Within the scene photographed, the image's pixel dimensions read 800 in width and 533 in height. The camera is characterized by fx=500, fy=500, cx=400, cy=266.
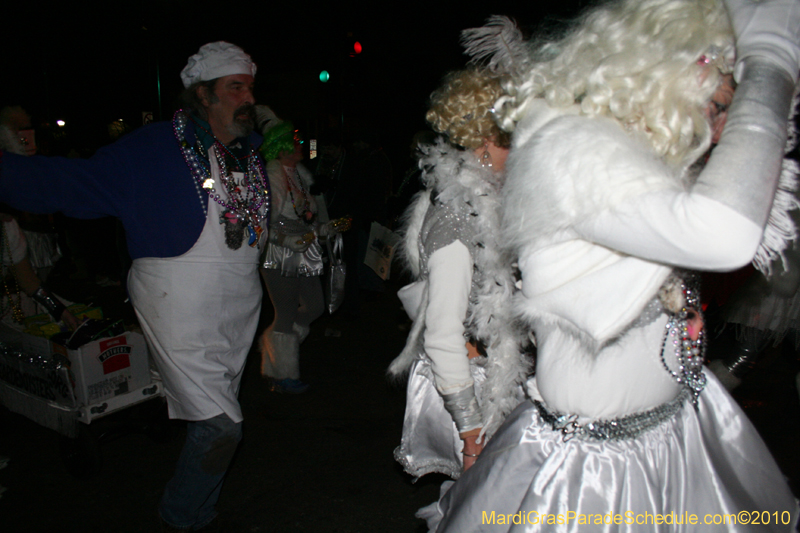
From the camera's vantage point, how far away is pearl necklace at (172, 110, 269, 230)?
215 cm

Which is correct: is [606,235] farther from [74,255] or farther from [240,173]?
[74,255]

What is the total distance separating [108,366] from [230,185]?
1.48 m

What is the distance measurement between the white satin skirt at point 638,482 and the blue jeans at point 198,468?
1.22 m

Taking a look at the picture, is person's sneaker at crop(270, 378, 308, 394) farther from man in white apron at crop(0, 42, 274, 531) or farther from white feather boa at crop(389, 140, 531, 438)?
white feather boa at crop(389, 140, 531, 438)

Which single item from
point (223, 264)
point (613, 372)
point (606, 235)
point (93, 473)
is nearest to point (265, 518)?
point (93, 473)

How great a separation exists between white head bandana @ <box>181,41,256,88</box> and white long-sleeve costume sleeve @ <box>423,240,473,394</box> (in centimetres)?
148

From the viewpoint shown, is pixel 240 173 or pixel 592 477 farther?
pixel 240 173

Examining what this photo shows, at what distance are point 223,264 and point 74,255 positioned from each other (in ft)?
26.2

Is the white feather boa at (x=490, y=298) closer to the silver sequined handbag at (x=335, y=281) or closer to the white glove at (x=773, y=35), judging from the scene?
the white glove at (x=773, y=35)

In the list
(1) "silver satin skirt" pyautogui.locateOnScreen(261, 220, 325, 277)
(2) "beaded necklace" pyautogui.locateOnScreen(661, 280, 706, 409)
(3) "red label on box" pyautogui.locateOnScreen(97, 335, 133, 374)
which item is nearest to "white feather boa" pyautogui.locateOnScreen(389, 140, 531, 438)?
(2) "beaded necklace" pyautogui.locateOnScreen(661, 280, 706, 409)

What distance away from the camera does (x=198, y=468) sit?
2.14 metres

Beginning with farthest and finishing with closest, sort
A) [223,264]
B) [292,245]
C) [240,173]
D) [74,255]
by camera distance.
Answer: [74,255], [292,245], [240,173], [223,264]

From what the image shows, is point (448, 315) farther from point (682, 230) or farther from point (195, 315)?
point (195, 315)

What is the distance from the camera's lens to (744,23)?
0.94 metres
